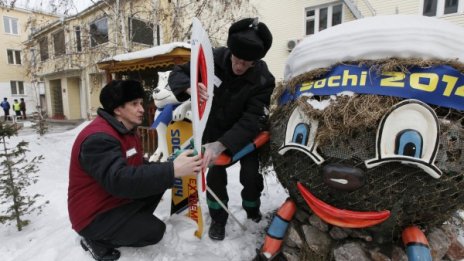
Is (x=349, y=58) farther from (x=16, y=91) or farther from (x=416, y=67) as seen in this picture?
(x=16, y=91)

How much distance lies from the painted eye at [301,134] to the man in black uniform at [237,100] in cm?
43

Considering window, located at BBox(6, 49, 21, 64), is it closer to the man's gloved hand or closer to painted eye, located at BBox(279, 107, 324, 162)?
the man's gloved hand

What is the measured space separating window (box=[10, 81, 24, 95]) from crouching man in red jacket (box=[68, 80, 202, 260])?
85.3ft

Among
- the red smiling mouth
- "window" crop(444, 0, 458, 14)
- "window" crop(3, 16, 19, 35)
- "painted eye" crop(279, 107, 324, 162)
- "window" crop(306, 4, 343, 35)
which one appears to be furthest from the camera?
"window" crop(3, 16, 19, 35)

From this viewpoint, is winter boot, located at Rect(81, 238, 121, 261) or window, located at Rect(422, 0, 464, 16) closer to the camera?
winter boot, located at Rect(81, 238, 121, 261)

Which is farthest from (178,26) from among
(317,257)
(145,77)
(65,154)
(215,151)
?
(317,257)

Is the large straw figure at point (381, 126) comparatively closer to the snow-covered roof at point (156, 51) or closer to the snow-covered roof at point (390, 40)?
the snow-covered roof at point (390, 40)

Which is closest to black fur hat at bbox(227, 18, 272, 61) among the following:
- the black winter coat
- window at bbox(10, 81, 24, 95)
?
the black winter coat

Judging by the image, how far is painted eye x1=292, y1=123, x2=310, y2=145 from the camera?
1743 millimetres

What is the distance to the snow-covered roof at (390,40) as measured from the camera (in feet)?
4.99

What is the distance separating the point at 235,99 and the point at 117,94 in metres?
0.82

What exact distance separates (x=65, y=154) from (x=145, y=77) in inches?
112

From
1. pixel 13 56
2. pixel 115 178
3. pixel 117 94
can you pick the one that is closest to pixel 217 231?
pixel 115 178

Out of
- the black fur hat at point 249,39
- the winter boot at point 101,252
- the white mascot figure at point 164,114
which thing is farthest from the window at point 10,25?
the black fur hat at point 249,39
